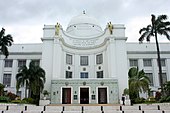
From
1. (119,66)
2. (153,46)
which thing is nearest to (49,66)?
(119,66)

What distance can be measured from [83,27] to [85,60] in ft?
28.3

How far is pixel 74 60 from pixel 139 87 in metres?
15.5

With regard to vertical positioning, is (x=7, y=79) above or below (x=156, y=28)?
below

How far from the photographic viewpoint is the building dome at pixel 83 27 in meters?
49.8

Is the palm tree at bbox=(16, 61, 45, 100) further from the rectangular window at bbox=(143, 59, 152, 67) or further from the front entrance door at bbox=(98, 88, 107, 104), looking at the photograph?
the rectangular window at bbox=(143, 59, 152, 67)

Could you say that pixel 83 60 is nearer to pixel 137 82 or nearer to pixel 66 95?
pixel 66 95

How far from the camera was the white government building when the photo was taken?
39094 mm

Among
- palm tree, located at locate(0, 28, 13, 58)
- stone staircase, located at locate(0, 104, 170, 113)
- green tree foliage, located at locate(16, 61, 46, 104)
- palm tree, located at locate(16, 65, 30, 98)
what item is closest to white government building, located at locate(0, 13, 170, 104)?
green tree foliage, located at locate(16, 61, 46, 104)

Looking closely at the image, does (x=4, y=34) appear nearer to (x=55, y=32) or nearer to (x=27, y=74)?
(x=27, y=74)

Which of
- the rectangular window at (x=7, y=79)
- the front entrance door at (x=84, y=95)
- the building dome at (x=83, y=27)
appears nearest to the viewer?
the front entrance door at (x=84, y=95)

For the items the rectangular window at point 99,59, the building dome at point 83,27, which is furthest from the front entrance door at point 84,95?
the building dome at point 83,27

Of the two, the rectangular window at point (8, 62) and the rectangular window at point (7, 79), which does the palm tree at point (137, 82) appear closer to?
the rectangular window at point (7, 79)

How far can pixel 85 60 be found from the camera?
153 ft

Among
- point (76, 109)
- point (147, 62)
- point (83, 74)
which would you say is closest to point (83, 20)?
point (83, 74)
